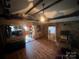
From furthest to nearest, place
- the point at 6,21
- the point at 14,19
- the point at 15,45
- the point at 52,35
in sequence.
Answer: the point at 52,35, the point at 15,45, the point at 14,19, the point at 6,21

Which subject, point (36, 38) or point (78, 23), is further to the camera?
point (36, 38)

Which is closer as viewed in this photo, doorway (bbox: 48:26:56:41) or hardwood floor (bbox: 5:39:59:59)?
hardwood floor (bbox: 5:39:59:59)

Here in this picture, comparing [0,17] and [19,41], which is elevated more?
[0,17]

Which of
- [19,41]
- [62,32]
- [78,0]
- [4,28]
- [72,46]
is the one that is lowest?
[72,46]

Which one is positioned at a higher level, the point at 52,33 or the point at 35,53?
the point at 52,33

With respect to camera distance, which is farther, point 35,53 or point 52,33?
point 52,33

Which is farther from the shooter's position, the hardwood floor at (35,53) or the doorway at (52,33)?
the doorway at (52,33)

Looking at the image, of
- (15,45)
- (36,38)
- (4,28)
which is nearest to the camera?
(4,28)

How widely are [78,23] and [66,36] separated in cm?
143

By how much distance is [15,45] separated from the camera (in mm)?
5344

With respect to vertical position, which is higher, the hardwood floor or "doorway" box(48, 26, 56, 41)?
"doorway" box(48, 26, 56, 41)

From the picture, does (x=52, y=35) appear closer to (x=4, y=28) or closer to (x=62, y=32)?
(x=62, y=32)

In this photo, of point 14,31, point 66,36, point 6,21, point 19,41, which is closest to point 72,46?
point 66,36

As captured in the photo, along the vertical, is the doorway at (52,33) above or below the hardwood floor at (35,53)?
above
